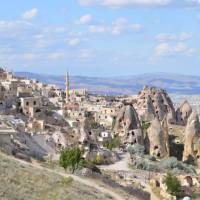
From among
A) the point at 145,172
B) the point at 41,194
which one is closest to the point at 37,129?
the point at 145,172

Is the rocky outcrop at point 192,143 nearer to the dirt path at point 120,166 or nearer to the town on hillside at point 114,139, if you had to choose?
the town on hillside at point 114,139

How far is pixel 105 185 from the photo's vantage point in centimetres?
4109

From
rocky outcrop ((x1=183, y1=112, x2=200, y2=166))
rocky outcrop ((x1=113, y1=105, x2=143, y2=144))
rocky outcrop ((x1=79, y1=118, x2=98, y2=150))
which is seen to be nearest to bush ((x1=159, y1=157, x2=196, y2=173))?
rocky outcrop ((x1=183, y1=112, x2=200, y2=166))

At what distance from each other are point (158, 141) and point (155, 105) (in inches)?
958

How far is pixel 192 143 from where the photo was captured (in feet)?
241

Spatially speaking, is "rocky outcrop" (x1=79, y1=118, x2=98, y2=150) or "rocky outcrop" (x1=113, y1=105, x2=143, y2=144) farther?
"rocky outcrop" (x1=113, y1=105, x2=143, y2=144)

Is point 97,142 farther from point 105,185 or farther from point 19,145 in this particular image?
point 105,185

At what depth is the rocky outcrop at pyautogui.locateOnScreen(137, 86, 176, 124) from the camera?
9525cm

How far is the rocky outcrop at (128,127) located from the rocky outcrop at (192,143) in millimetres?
5398

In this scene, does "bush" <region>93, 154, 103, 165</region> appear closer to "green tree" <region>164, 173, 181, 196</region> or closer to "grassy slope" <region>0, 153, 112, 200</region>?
"green tree" <region>164, 173, 181, 196</region>

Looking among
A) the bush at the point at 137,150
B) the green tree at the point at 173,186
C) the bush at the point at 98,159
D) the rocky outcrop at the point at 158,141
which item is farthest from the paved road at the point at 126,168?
the rocky outcrop at the point at 158,141

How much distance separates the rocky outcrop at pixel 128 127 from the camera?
254ft

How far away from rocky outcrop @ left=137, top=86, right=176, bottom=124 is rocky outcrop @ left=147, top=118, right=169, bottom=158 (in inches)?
739

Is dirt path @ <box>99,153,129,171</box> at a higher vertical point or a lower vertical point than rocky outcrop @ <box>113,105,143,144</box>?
lower
